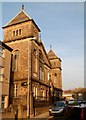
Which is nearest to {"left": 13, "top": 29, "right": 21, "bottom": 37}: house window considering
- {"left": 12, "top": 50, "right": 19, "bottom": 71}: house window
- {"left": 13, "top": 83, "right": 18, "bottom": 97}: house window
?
{"left": 12, "top": 50, "right": 19, "bottom": 71}: house window

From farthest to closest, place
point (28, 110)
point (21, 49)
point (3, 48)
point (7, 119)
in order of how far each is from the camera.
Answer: point (21, 49) < point (3, 48) < point (28, 110) < point (7, 119)

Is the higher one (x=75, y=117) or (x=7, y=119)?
(x=75, y=117)

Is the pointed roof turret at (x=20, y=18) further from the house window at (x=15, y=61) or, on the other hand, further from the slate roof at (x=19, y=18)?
the house window at (x=15, y=61)

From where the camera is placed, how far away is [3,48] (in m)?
25.9

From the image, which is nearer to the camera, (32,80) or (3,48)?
(3,48)

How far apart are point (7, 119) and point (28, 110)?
3.27 metres

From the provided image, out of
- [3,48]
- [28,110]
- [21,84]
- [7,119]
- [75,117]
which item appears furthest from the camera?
[21,84]

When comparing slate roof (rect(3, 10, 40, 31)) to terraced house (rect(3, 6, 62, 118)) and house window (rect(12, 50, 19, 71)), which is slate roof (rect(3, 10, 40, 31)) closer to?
terraced house (rect(3, 6, 62, 118))

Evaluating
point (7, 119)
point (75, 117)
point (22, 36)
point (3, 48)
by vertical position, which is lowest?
point (7, 119)

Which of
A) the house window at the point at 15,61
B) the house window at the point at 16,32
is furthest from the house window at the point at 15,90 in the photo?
the house window at the point at 16,32

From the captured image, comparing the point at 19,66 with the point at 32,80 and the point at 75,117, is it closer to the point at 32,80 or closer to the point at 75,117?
the point at 32,80

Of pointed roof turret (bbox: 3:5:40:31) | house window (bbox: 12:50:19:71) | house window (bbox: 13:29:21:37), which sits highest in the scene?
pointed roof turret (bbox: 3:5:40:31)

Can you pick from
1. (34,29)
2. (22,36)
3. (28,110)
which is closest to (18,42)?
(22,36)

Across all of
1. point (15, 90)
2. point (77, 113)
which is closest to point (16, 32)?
point (15, 90)
